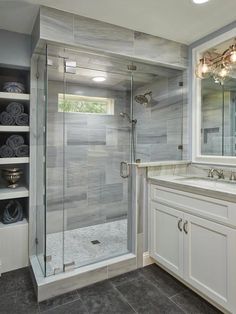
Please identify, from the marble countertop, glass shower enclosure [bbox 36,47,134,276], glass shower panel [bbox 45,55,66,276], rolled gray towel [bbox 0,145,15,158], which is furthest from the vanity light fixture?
rolled gray towel [bbox 0,145,15,158]

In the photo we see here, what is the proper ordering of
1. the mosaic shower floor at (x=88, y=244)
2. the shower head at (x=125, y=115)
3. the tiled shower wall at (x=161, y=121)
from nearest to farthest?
the mosaic shower floor at (x=88, y=244) < the tiled shower wall at (x=161, y=121) < the shower head at (x=125, y=115)

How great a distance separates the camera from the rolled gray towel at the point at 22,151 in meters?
2.30

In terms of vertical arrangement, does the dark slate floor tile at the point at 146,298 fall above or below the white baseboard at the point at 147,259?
below

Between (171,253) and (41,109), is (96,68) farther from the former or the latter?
(171,253)

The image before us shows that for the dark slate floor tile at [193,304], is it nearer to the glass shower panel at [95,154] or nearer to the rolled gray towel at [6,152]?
the glass shower panel at [95,154]

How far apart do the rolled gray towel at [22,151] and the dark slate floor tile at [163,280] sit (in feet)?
5.47

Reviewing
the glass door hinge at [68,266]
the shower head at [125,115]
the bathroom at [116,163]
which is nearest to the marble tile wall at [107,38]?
the bathroom at [116,163]

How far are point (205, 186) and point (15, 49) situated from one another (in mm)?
2201

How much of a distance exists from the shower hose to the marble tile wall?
1.66 metres

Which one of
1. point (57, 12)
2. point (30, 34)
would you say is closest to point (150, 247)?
point (57, 12)

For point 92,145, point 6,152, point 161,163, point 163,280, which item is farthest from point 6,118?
point 163,280

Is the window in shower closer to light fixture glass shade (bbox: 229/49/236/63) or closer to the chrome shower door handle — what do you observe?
the chrome shower door handle

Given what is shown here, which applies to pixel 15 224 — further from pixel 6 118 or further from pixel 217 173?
pixel 217 173

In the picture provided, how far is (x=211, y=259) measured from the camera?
5.38 feet
